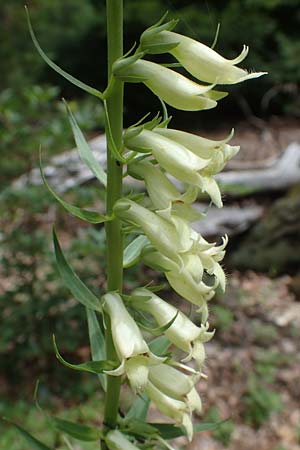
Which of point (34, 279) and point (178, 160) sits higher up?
point (178, 160)

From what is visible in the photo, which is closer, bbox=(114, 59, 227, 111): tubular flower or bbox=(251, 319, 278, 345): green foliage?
bbox=(114, 59, 227, 111): tubular flower

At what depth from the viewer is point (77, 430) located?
4.29ft

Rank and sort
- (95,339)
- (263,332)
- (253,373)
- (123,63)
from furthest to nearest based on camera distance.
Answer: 1. (263,332)
2. (253,373)
3. (95,339)
4. (123,63)

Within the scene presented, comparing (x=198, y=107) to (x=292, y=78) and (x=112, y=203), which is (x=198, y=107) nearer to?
(x=112, y=203)

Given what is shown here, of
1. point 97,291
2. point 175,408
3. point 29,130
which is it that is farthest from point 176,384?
point 29,130

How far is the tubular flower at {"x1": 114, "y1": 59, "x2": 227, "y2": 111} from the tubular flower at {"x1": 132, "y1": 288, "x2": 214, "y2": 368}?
39cm

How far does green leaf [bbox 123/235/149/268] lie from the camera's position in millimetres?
1252

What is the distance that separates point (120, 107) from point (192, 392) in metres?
0.58

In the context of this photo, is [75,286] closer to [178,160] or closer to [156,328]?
[156,328]

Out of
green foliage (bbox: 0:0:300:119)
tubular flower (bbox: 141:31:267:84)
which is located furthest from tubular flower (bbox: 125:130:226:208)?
green foliage (bbox: 0:0:300:119)

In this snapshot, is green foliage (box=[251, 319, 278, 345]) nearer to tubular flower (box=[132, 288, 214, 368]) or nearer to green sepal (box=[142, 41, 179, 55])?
tubular flower (box=[132, 288, 214, 368])

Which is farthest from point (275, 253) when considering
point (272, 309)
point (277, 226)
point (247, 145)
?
point (247, 145)

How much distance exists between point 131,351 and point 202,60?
1.74ft

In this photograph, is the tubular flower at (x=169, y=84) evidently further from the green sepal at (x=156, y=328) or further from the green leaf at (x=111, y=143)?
the green sepal at (x=156, y=328)
